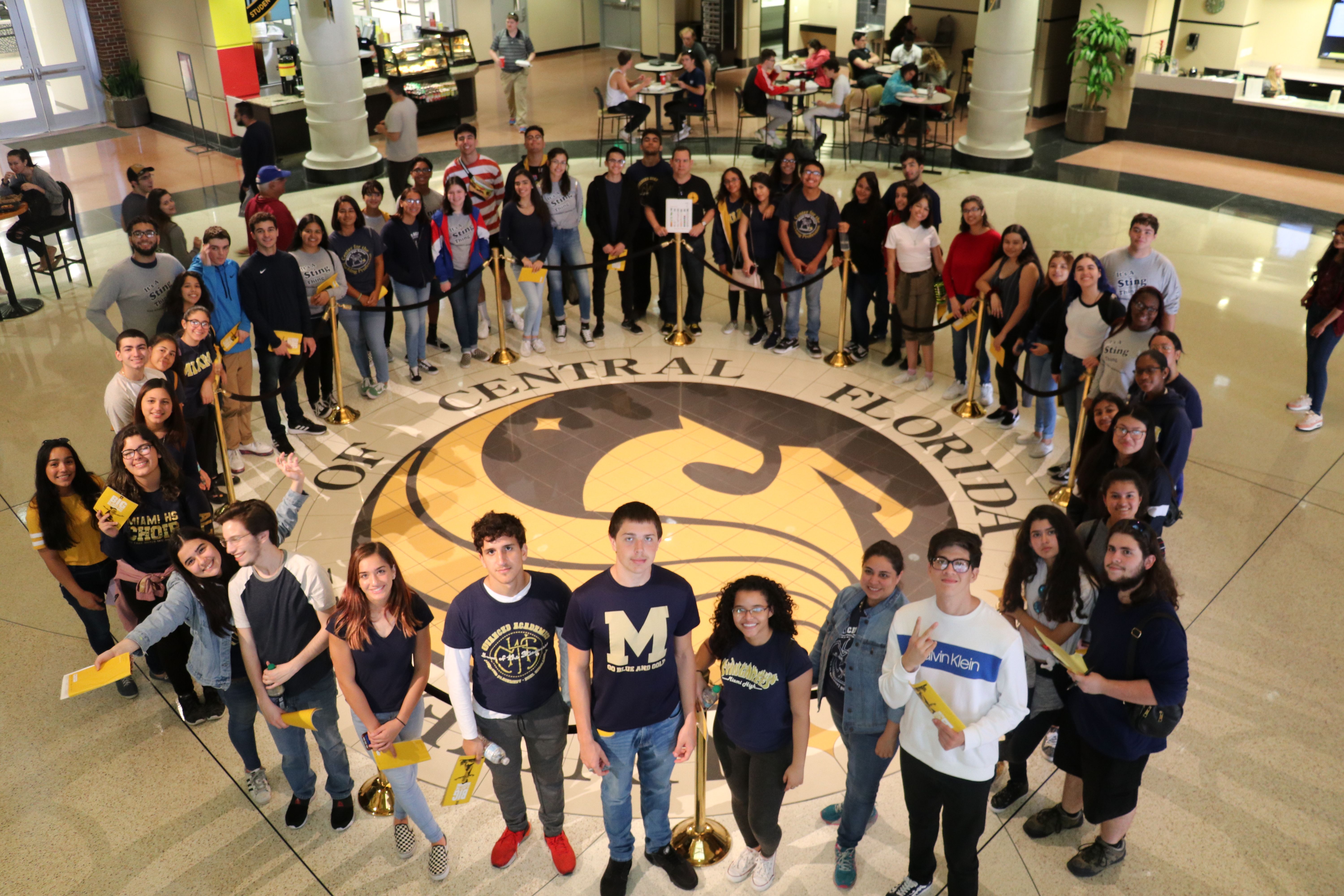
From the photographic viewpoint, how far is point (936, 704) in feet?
10.8

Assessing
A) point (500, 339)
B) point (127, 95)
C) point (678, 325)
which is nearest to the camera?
point (500, 339)

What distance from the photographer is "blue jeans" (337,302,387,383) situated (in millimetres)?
7742

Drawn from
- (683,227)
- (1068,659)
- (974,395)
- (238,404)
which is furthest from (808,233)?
(1068,659)

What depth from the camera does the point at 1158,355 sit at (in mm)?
5262

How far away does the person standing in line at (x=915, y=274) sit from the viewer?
7676 mm

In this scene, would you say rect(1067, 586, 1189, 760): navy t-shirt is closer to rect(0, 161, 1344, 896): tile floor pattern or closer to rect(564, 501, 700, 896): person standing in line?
rect(0, 161, 1344, 896): tile floor pattern

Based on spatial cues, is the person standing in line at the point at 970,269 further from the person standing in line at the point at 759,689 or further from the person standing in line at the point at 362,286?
the person standing in line at the point at 759,689

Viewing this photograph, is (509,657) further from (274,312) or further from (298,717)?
(274,312)

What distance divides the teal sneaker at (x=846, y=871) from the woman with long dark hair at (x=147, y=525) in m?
2.90

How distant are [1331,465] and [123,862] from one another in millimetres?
7224

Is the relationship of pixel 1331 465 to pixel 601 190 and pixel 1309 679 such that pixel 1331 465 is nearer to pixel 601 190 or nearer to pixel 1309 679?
pixel 1309 679

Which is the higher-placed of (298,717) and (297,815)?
(298,717)

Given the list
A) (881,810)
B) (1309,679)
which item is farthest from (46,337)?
(1309,679)

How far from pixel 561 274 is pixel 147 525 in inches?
184
